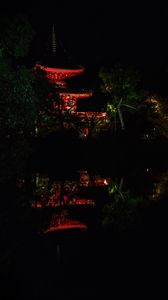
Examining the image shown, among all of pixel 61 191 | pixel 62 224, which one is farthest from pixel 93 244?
pixel 61 191

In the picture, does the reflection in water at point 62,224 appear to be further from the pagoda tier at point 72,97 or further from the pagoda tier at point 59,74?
the pagoda tier at point 59,74

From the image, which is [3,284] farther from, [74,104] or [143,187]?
[74,104]

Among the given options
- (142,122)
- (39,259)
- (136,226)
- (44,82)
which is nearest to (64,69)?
(142,122)

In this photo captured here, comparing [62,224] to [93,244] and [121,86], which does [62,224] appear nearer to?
[93,244]

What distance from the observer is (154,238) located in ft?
19.2

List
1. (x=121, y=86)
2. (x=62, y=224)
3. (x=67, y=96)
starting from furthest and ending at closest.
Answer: (x=67, y=96) < (x=121, y=86) < (x=62, y=224)

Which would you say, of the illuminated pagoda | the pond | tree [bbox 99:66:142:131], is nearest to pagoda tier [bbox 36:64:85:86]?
the illuminated pagoda

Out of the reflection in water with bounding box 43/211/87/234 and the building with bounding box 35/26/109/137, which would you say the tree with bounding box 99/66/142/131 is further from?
the reflection in water with bounding box 43/211/87/234

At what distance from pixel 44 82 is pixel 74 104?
46.6 feet

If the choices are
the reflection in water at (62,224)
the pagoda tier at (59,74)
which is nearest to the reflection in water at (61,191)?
Answer: the reflection in water at (62,224)

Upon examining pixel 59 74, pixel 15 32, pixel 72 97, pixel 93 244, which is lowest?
pixel 72 97

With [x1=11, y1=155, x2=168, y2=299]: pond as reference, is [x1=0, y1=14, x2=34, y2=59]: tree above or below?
above

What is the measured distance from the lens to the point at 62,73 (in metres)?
30.0

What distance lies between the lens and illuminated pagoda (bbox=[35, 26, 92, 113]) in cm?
2812
